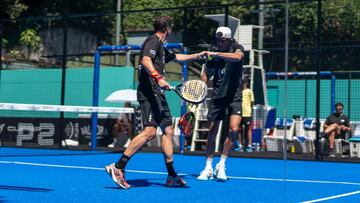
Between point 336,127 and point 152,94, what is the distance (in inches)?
369

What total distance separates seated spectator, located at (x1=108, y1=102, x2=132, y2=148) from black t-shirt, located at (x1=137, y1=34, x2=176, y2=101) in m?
9.70

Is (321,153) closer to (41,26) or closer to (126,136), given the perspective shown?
(126,136)

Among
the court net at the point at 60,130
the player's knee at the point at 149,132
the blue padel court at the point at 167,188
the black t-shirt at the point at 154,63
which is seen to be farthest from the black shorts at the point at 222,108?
the court net at the point at 60,130

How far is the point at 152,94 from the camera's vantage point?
8086 mm

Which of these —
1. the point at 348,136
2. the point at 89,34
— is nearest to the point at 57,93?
the point at 89,34

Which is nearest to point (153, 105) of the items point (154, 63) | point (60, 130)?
point (154, 63)

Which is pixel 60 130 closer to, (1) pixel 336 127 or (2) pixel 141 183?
(1) pixel 336 127

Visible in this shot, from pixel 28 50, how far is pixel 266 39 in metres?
8.35

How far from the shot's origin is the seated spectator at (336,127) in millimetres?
16297

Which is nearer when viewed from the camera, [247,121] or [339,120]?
[339,120]

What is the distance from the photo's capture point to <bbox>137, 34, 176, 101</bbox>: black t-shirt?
26.2 feet

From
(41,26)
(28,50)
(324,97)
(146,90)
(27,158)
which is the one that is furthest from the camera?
(28,50)

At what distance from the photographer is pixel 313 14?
34.0m

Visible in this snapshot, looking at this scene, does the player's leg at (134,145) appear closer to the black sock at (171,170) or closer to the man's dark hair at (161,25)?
the black sock at (171,170)
